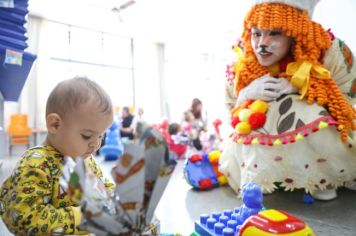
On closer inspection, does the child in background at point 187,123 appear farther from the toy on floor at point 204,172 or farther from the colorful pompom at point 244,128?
the colorful pompom at point 244,128

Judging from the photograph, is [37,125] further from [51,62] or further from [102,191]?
[102,191]

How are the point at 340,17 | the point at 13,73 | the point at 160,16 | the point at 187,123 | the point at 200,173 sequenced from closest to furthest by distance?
the point at 13,73, the point at 200,173, the point at 340,17, the point at 187,123, the point at 160,16

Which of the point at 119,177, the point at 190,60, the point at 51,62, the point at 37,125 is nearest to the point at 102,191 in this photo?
the point at 119,177

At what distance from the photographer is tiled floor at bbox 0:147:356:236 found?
794 mm

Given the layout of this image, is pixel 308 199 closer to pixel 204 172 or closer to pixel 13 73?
pixel 204 172

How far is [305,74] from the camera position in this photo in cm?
100

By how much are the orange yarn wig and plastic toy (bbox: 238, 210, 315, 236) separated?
0.57 m

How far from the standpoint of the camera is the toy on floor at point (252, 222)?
1.58 ft

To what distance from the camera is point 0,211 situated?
1.70 feet

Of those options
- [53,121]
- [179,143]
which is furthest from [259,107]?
[179,143]

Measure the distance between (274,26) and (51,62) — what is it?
3692mm

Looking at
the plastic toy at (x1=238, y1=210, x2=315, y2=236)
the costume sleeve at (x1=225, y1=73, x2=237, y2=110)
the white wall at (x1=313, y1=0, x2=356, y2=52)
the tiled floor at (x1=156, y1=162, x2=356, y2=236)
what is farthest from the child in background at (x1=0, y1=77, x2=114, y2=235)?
the white wall at (x1=313, y1=0, x2=356, y2=52)

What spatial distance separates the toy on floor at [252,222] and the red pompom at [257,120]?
1.18ft

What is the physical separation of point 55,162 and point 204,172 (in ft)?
2.88
